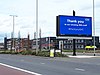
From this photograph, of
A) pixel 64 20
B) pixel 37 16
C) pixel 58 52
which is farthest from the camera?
pixel 37 16

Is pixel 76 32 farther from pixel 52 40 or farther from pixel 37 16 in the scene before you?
pixel 52 40

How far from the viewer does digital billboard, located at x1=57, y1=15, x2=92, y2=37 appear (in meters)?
56.7

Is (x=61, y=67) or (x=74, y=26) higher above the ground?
(x=74, y=26)

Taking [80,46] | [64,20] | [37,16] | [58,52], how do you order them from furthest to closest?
1. [80,46]
2. [37,16]
3. [64,20]
4. [58,52]

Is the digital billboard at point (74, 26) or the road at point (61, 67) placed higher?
the digital billboard at point (74, 26)

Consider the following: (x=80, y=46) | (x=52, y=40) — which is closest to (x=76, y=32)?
(x=80, y=46)

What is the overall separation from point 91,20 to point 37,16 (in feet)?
36.0

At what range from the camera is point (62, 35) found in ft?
188

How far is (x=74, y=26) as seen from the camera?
57.7 m

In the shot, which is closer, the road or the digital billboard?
the road

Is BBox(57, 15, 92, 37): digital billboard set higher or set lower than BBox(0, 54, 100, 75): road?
higher

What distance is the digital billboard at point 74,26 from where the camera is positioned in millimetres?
56666

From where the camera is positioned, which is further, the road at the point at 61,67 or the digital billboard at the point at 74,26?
the digital billboard at the point at 74,26

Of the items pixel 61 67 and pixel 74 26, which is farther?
pixel 74 26
